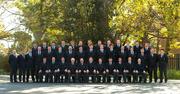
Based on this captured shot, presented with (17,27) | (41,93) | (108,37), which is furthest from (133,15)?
(41,93)

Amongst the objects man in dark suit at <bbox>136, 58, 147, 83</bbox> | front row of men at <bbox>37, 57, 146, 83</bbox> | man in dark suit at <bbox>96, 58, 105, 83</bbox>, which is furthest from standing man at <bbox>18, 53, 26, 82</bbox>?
man in dark suit at <bbox>136, 58, 147, 83</bbox>

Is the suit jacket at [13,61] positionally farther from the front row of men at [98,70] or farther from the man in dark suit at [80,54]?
the man in dark suit at [80,54]

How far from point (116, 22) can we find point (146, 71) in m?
9.48

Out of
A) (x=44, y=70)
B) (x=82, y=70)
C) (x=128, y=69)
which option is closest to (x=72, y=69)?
(x=82, y=70)

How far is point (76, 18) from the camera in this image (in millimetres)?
31203

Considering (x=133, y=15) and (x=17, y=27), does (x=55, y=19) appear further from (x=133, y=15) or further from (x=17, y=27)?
(x=17, y=27)

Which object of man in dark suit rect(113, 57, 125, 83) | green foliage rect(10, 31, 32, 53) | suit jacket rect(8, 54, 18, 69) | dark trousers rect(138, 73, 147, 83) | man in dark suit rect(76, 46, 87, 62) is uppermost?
green foliage rect(10, 31, 32, 53)

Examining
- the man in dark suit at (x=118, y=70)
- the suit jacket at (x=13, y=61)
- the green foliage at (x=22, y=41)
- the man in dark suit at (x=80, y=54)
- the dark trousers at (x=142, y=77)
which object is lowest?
the dark trousers at (x=142, y=77)

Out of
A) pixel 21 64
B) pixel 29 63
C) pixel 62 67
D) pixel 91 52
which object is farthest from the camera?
pixel 21 64

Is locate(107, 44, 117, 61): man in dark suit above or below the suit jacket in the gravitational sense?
above

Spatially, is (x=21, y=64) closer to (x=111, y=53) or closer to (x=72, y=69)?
(x=72, y=69)

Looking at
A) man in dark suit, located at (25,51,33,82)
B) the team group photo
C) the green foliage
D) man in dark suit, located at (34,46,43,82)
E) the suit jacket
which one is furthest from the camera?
the green foliage

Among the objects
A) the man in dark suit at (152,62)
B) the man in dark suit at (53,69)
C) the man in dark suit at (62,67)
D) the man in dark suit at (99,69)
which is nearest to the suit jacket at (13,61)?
the man in dark suit at (53,69)

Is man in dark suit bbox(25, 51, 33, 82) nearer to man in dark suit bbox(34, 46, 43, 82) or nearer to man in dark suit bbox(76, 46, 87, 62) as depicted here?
man in dark suit bbox(34, 46, 43, 82)
